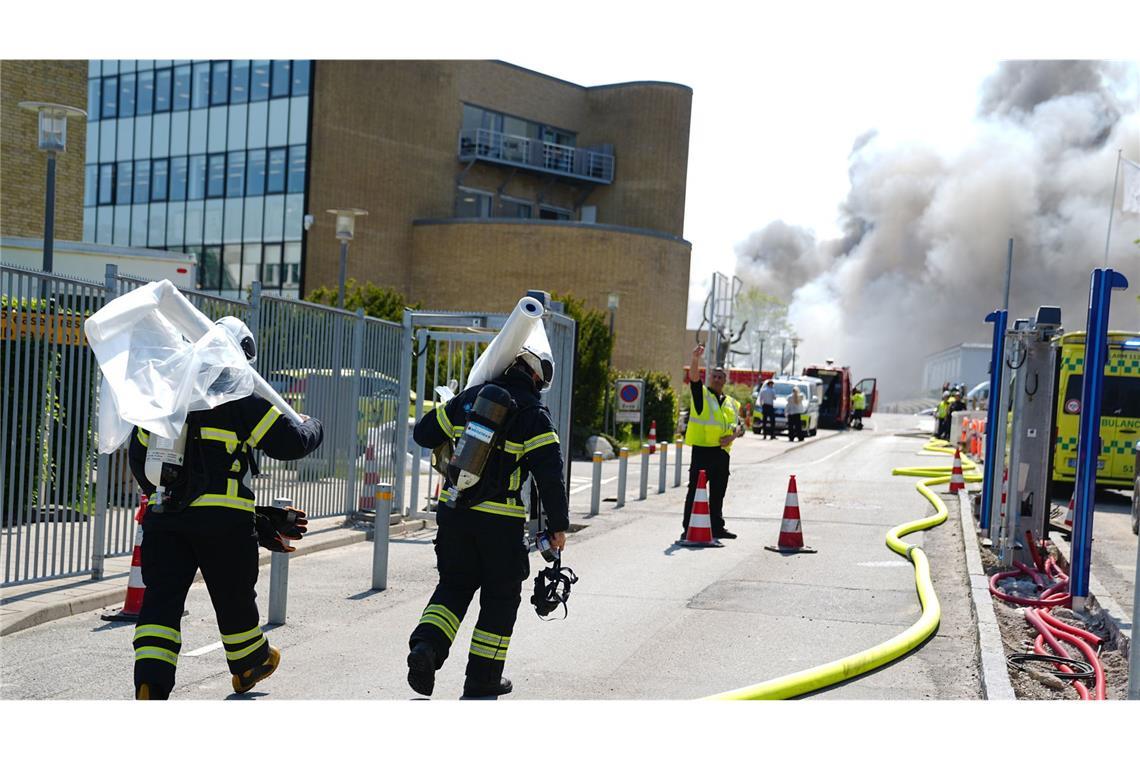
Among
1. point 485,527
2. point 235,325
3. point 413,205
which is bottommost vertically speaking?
point 485,527

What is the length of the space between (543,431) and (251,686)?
5.85 feet

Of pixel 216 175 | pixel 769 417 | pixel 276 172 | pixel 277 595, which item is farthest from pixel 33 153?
pixel 769 417

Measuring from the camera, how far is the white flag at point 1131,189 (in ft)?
24.7

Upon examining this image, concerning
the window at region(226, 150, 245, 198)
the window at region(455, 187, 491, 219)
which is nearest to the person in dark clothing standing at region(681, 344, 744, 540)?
the window at region(226, 150, 245, 198)

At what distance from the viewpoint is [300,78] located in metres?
37.9

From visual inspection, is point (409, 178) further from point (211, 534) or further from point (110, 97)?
point (211, 534)

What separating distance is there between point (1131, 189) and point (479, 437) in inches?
198

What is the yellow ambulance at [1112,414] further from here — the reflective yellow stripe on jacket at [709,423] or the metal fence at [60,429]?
the metal fence at [60,429]

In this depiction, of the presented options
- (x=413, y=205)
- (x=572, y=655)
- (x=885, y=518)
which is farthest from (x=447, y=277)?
(x=572, y=655)

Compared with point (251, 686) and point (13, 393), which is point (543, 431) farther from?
point (13, 393)

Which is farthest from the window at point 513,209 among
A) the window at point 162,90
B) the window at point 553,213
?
the window at point 162,90

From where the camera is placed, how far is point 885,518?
14383mm

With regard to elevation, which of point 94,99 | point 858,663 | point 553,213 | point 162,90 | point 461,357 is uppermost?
point 162,90

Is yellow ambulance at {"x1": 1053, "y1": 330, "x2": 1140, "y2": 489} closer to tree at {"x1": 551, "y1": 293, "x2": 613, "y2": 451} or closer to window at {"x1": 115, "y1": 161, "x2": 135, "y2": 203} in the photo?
tree at {"x1": 551, "y1": 293, "x2": 613, "y2": 451}
